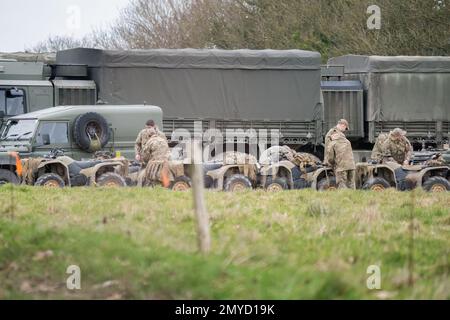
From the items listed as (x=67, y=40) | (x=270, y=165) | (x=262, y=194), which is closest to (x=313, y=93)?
(x=270, y=165)

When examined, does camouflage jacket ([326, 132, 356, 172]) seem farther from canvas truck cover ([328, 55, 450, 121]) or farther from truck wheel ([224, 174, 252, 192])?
canvas truck cover ([328, 55, 450, 121])

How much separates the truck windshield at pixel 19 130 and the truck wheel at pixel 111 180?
2755 millimetres

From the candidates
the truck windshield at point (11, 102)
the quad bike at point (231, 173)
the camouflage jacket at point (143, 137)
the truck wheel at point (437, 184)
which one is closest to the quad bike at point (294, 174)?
the quad bike at point (231, 173)

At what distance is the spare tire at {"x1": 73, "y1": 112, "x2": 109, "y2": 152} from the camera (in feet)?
85.8

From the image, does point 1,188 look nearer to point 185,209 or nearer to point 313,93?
point 185,209

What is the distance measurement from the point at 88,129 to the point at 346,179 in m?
6.28

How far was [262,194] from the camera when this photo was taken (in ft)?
65.2

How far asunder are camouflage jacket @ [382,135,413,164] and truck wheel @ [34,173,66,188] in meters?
8.17

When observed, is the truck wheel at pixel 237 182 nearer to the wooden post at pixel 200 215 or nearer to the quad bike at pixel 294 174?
the quad bike at pixel 294 174

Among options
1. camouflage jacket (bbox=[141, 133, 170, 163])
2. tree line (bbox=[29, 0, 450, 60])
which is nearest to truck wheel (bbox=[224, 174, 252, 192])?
camouflage jacket (bbox=[141, 133, 170, 163])

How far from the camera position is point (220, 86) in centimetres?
3472

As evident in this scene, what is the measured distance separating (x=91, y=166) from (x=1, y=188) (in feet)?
14.4

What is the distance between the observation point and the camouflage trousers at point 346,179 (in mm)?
25578
